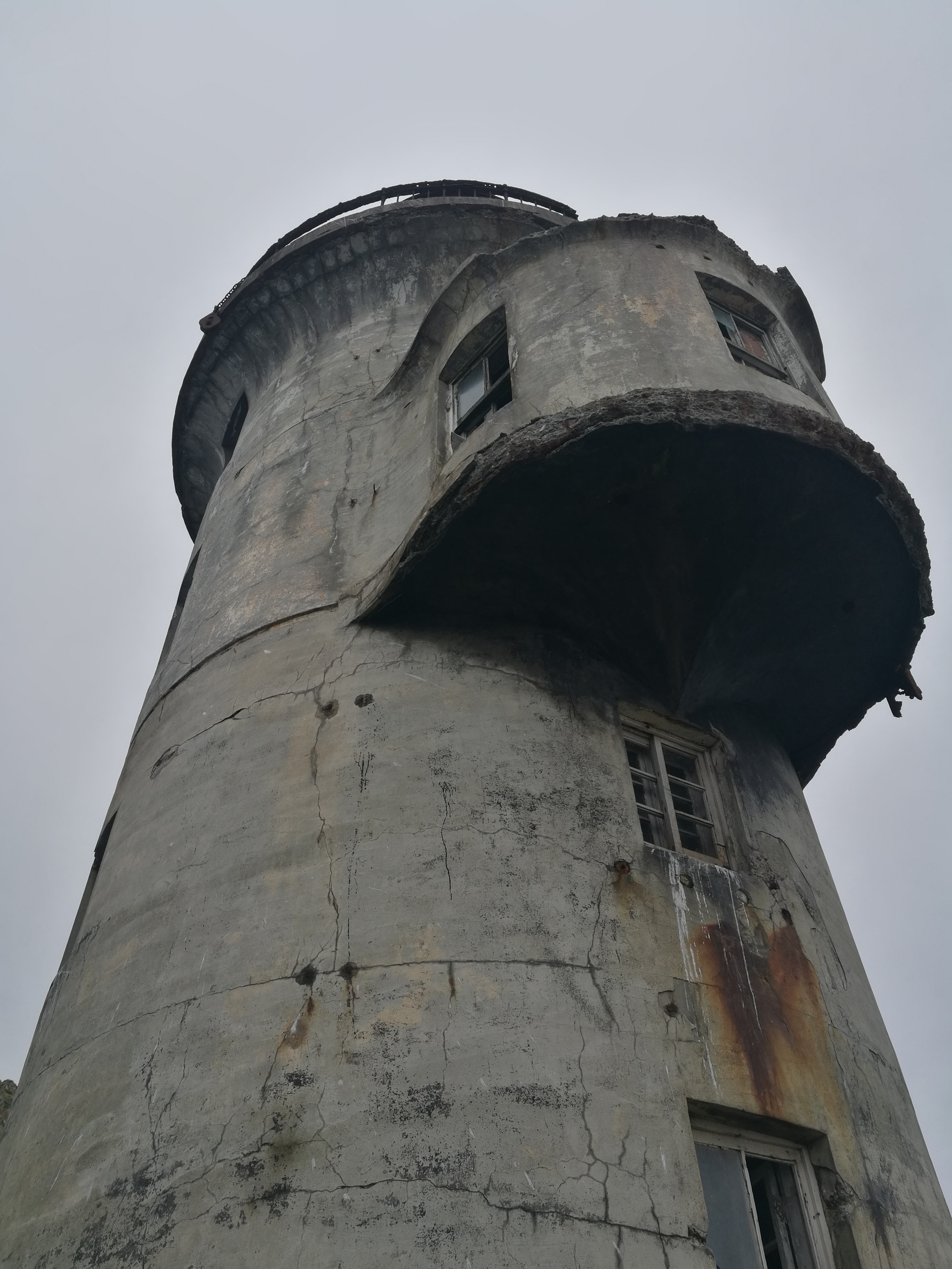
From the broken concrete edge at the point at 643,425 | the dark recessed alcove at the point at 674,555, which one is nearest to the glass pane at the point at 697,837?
the dark recessed alcove at the point at 674,555

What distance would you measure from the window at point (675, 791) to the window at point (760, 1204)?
2.01 m

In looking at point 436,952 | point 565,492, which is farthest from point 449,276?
point 436,952

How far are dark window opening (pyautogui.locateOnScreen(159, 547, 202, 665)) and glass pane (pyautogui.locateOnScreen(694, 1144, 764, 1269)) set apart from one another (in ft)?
24.1

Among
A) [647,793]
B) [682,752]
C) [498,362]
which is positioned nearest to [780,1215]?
[647,793]

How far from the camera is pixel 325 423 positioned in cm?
1155

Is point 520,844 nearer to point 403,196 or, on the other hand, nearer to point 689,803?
point 689,803

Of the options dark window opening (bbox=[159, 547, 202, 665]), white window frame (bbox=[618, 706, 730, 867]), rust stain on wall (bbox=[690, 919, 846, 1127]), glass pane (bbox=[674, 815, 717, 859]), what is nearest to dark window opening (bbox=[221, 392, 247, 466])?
dark window opening (bbox=[159, 547, 202, 665])

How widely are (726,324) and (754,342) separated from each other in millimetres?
426

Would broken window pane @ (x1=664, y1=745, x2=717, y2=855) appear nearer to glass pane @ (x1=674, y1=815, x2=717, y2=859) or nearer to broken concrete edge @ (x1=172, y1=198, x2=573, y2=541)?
glass pane @ (x1=674, y1=815, x2=717, y2=859)

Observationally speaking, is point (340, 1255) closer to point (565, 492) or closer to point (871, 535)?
point (565, 492)

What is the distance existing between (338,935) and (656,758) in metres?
3.09

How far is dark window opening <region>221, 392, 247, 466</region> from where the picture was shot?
14664 mm

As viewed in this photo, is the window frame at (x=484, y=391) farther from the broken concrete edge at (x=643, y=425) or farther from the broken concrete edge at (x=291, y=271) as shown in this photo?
the broken concrete edge at (x=291, y=271)

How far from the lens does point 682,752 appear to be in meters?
8.55
